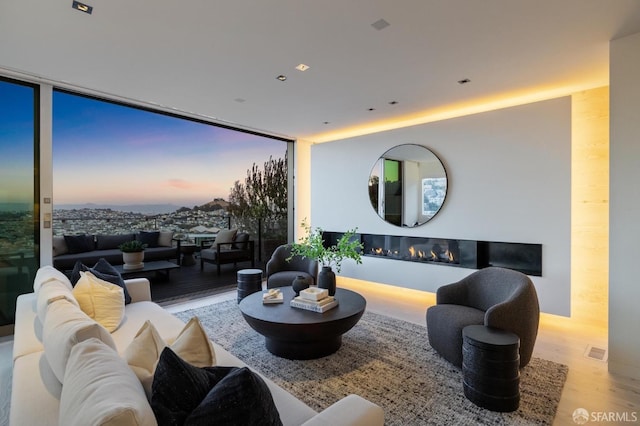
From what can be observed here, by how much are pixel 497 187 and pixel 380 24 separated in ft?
9.42

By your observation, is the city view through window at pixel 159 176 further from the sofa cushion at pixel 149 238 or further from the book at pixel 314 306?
the book at pixel 314 306

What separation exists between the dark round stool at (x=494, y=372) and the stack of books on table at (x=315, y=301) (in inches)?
48.4

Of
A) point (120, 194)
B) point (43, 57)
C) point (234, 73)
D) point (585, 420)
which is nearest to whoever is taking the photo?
point (585, 420)

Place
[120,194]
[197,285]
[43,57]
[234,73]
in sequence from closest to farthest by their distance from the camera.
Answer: [43,57] → [234,73] → [197,285] → [120,194]

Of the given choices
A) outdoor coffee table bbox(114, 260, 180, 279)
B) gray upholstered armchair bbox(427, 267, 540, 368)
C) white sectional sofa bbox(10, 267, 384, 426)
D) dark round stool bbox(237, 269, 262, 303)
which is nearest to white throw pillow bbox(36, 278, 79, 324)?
white sectional sofa bbox(10, 267, 384, 426)

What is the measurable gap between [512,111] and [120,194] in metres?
7.29

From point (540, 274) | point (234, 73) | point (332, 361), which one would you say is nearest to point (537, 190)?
point (540, 274)

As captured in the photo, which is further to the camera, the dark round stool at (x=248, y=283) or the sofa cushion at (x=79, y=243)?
the sofa cushion at (x=79, y=243)

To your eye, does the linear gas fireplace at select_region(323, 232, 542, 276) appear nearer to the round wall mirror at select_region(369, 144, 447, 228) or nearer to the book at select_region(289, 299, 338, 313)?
the round wall mirror at select_region(369, 144, 447, 228)

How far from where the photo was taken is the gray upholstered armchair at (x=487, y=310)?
8.25ft

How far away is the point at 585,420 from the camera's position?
2.14 metres

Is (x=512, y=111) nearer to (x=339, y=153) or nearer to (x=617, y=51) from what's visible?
(x=617, y=51)

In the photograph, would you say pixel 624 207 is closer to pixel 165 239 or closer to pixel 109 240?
pixel 165 239

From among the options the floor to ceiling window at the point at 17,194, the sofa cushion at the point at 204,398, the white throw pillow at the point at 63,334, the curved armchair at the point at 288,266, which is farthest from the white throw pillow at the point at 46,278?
the curved armchair at the point at 288,266
